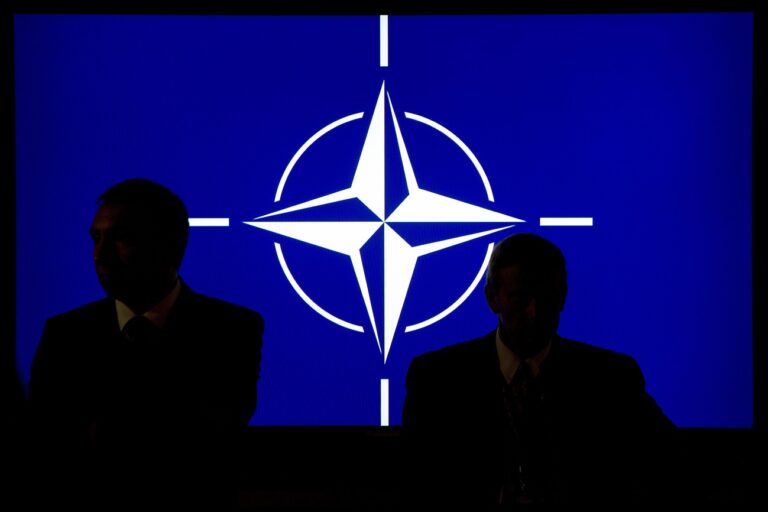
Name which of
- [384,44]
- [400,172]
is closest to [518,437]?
[400,172]

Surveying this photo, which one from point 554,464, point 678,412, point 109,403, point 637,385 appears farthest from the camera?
point 678,412

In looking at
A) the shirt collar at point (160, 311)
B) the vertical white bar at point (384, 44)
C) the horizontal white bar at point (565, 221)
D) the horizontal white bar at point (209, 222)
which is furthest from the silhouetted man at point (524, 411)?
the vertical white bar at point (384, 44)

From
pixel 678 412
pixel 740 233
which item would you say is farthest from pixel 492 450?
pixel 740 233

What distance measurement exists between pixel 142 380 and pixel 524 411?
0.99 m

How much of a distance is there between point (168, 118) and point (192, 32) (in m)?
0.33

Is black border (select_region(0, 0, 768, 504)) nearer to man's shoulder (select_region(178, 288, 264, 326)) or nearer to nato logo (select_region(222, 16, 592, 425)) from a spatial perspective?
nato logo (select_region(222, 16, 592, 425))

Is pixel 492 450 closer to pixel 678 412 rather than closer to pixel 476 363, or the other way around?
pixel 476 363

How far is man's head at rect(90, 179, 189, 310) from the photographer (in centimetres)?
214

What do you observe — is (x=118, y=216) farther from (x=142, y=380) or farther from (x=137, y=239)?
(x=142, y=380)

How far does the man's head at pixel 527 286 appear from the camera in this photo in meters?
2.25

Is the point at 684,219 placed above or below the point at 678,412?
above

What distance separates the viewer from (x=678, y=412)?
3.17 m

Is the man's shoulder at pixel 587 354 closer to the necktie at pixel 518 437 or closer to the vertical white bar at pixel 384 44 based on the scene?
the necktie at pixel 518 437

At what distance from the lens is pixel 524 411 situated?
2.35 m
